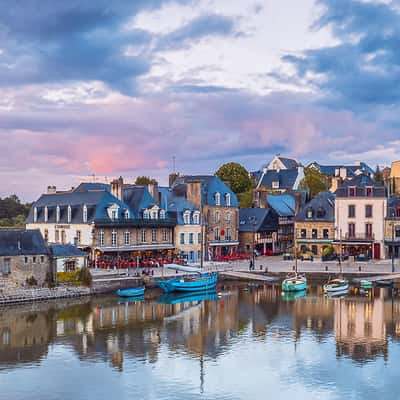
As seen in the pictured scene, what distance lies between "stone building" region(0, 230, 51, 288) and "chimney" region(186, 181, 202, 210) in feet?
67.4

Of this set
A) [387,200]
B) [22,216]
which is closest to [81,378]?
[387,200]

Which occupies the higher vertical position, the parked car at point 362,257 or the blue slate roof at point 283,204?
the blue slate roof at point 283,204

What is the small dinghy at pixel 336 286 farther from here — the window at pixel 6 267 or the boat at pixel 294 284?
the window at pixel 6 267

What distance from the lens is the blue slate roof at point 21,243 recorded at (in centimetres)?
4475

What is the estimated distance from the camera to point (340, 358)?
30.7 metres

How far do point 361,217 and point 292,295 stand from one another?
1774 centimetres

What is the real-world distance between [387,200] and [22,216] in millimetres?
47779

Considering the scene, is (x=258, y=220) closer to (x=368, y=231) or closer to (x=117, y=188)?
(x=368, y=231)

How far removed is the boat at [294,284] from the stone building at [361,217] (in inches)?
499

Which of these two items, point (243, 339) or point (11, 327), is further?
point (11, 327)

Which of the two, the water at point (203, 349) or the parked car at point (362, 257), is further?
the parked car at point (362, 257)

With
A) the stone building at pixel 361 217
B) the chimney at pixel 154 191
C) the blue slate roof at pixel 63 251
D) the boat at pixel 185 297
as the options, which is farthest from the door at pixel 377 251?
the blue slate roof at pixel 63 251

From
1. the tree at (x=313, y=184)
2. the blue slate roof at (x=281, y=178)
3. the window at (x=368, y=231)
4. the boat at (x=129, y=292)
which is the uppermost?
the blue slate roof at (x=281, y=178)

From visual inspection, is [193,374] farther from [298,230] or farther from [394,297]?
[298,230]
